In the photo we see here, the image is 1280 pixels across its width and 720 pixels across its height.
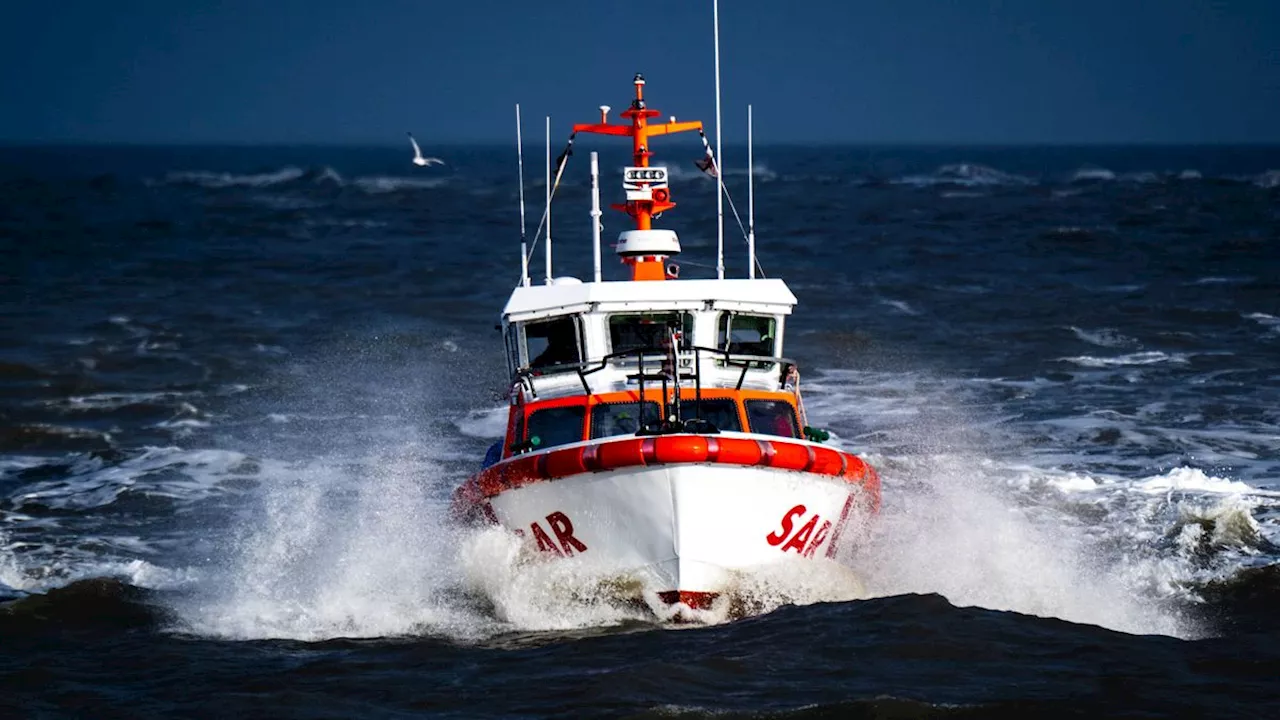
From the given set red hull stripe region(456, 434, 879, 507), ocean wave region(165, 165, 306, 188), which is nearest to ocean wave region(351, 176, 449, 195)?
ocean wave region(165, 165, 306, 188)

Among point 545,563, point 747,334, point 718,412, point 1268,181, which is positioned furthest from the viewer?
point 1268,181

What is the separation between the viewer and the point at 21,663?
11203 mm

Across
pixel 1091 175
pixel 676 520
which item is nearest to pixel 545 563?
pixel 676 520

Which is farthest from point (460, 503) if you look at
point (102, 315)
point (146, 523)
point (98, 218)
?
point (98, 218)

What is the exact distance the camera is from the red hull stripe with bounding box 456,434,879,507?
11.4m

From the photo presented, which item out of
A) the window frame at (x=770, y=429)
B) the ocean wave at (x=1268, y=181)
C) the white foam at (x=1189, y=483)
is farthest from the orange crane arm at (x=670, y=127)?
the ocean wave at (x=1268, y=181)

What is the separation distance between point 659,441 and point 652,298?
2150 mm

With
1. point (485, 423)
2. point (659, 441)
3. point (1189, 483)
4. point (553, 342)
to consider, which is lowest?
point (485, 423)

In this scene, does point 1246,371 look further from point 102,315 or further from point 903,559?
point 102,315

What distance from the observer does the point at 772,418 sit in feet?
42.5

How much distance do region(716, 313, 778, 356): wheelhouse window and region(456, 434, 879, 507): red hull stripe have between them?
1.69 m

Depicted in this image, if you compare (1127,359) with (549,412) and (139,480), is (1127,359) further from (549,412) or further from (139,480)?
(139,480)

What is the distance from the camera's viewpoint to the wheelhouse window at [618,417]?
1260cm

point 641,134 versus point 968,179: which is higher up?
point 641,134
